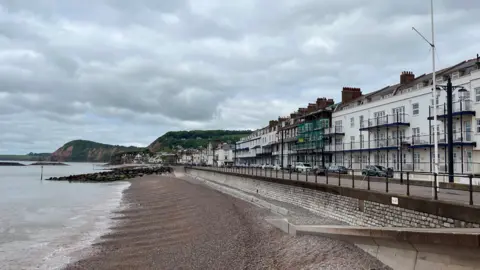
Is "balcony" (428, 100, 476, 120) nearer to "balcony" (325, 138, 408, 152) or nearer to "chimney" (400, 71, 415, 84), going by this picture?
"balcony" (325, 138, 408, 152)

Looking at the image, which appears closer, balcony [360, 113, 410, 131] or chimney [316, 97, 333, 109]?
balcony [360, 113, 410, 131]

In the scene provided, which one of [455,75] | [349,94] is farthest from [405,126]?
[349,94]

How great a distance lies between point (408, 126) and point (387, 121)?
2389 mm

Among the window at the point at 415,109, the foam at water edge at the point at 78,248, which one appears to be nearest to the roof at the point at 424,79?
the window at the point at 415,109

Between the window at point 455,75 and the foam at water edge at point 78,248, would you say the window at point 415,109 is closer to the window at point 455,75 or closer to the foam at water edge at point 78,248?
the window at point 455,75

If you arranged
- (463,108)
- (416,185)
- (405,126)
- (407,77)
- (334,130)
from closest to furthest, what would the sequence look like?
1. (416,185)
2. (463,108)
3. (405,126)
4. (407,77)
5. (334,130)

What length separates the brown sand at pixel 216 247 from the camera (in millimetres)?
11039

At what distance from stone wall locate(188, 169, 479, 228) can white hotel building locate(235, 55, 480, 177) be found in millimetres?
5458

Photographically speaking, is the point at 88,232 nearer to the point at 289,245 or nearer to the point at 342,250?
the point at 289,245

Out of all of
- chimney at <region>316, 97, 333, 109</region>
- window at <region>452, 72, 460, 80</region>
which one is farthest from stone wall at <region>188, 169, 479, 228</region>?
chimney at <region>316, 97, 333, 109</region>

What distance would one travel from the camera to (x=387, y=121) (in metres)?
40.8

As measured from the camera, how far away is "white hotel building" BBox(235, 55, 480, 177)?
1228 inches

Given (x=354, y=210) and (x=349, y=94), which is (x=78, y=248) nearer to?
(x=354, y=210)

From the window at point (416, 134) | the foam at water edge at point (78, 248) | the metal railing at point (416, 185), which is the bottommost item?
the foam at water edge at point (78, 248)
